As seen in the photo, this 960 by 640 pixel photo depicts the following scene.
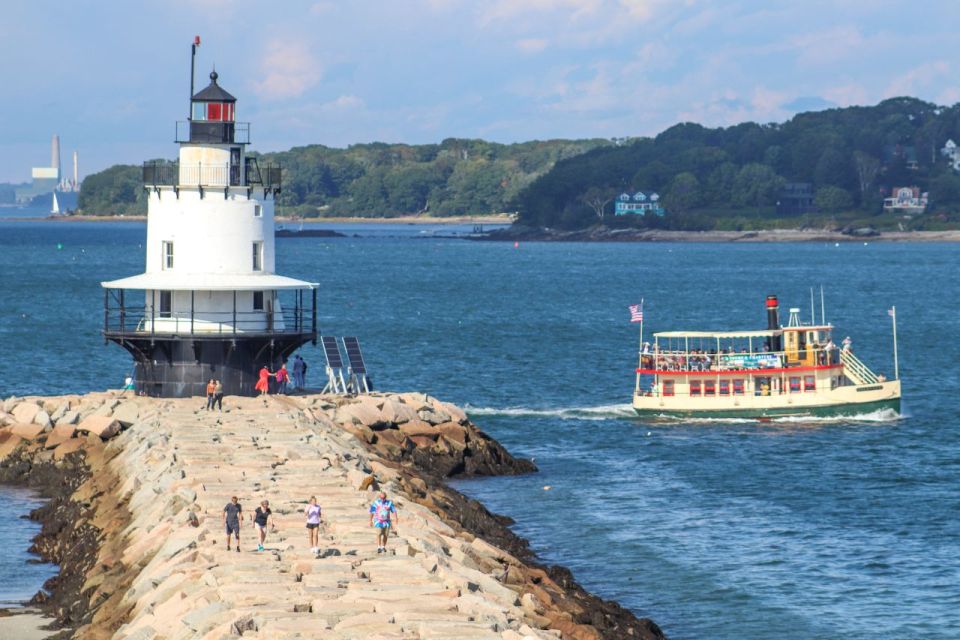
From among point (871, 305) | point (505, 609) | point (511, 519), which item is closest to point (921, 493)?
point (511, 519)

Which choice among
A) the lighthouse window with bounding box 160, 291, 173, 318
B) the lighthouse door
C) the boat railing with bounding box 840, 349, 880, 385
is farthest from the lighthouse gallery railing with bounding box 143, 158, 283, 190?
the boat railing with bounding box 840, 349, 880, 385

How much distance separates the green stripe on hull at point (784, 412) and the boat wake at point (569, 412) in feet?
4.23

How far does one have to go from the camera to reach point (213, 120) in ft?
153

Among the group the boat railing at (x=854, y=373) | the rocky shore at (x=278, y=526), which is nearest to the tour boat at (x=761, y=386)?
the boat railing at (x=854, y=373)

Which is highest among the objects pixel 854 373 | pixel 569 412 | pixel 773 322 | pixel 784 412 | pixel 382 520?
pixel 773 322

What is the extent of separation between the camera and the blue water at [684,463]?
34.7 m

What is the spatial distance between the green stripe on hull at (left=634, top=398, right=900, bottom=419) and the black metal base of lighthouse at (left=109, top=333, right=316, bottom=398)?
59.4 ft

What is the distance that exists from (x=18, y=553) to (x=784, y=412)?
107 ft

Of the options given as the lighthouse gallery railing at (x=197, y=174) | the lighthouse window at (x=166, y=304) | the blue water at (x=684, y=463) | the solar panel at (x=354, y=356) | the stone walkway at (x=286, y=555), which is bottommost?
the blue water at (x=684, y=463)

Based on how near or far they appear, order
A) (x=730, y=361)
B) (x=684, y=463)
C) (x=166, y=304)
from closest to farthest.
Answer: (x=166, y=304) < (x=684, y=463) < (x=730, y=361)

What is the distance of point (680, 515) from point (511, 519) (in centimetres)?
465

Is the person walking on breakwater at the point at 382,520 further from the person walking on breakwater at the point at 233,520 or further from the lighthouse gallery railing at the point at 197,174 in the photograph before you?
the lighthouse gallery railing at the point at 197,174

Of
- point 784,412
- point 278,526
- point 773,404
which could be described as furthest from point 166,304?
point 784,412

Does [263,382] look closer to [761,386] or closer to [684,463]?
[684,463]
